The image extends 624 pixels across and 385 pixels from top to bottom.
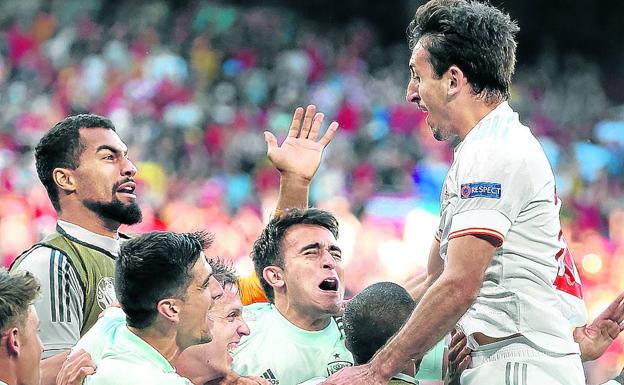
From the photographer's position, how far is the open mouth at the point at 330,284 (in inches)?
174

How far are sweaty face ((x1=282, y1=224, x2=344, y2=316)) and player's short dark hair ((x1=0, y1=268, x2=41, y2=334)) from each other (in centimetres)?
112

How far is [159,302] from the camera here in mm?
3619

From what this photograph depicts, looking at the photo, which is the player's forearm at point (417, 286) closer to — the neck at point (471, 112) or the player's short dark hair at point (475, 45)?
the neck at point (471, 112)

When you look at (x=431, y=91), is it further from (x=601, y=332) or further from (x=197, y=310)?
(x=601, y=332)

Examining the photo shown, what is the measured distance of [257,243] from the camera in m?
4.69

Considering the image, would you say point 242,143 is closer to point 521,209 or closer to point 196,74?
point 196,74

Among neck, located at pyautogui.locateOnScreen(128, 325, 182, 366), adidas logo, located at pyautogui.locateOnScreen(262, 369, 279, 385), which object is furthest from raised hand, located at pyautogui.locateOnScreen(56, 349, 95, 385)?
adidas logo, located at pyautogui.locateOnScreen(262, 369, 279, 385)

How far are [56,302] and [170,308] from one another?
2.98 feet

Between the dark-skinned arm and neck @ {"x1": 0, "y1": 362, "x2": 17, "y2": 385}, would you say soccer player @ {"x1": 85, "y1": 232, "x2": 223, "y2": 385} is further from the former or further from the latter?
the dark-skinned arm

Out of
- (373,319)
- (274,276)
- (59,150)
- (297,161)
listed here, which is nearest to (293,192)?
→ (297,161)

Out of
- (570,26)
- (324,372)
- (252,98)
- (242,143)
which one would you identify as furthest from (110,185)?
(570,26)

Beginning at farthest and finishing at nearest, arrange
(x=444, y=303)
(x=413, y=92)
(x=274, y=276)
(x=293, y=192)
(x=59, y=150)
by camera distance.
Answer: (x=293, y=192) < (x=59, y=150) < (x=274, y=276) < (x=413, y=92) < (x=444, y=303)

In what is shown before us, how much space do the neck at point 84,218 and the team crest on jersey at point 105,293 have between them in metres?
0.27

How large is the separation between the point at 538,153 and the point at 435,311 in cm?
64
